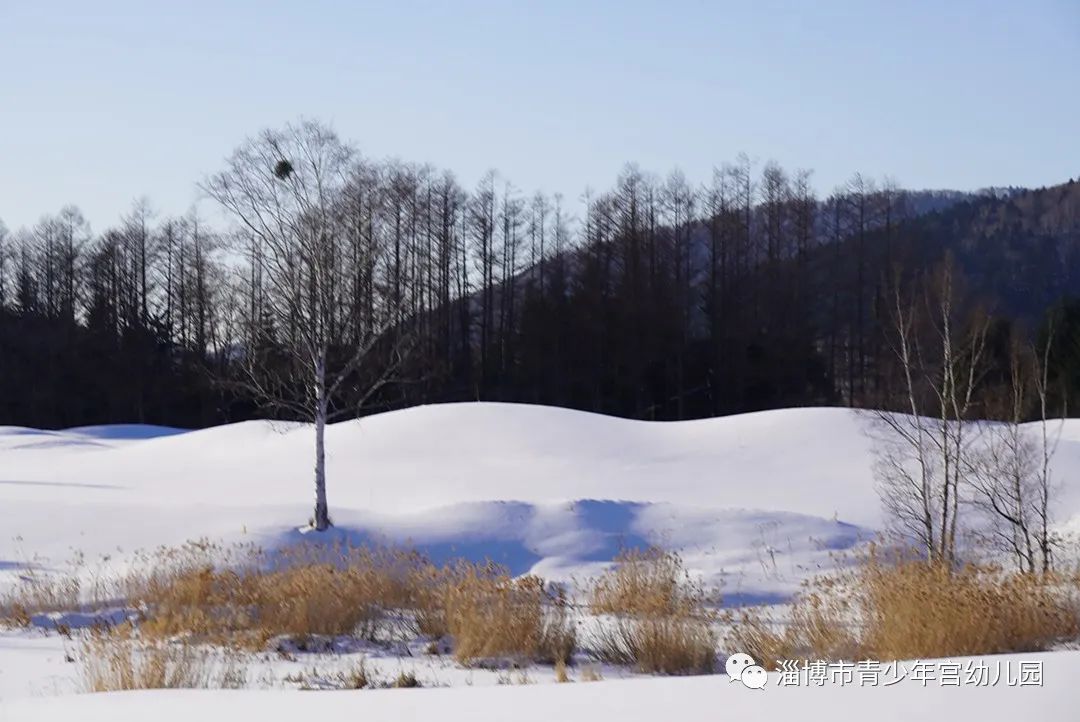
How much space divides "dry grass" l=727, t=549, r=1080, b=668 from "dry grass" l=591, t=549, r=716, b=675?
1.19 feet

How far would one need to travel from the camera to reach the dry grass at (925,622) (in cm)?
701

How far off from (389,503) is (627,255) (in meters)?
28.1

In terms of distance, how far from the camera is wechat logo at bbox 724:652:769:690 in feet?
17.9

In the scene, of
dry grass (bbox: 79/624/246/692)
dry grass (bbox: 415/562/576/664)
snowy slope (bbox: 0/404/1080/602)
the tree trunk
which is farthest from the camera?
the tree trunk

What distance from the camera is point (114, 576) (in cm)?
1195

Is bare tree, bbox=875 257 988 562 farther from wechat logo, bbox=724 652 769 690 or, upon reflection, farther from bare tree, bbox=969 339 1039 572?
wechat logo, bbox=724 652 769 690

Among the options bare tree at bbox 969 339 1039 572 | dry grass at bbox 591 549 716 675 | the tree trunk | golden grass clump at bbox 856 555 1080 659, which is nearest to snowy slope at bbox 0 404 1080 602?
the tree trunk

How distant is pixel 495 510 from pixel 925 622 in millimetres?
9165

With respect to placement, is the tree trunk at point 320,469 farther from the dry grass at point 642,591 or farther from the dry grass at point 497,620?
the dry grass at point 497,620

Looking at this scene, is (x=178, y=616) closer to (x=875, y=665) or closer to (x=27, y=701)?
(x=27, y=701)

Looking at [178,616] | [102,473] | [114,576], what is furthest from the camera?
[102,473]

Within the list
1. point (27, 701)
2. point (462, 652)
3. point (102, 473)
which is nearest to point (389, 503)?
point (102, 473)

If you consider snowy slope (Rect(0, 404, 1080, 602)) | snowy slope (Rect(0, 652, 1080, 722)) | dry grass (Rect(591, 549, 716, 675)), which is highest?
snowy slope (Rect(0, 404, 1080, 602))

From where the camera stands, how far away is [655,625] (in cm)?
768
